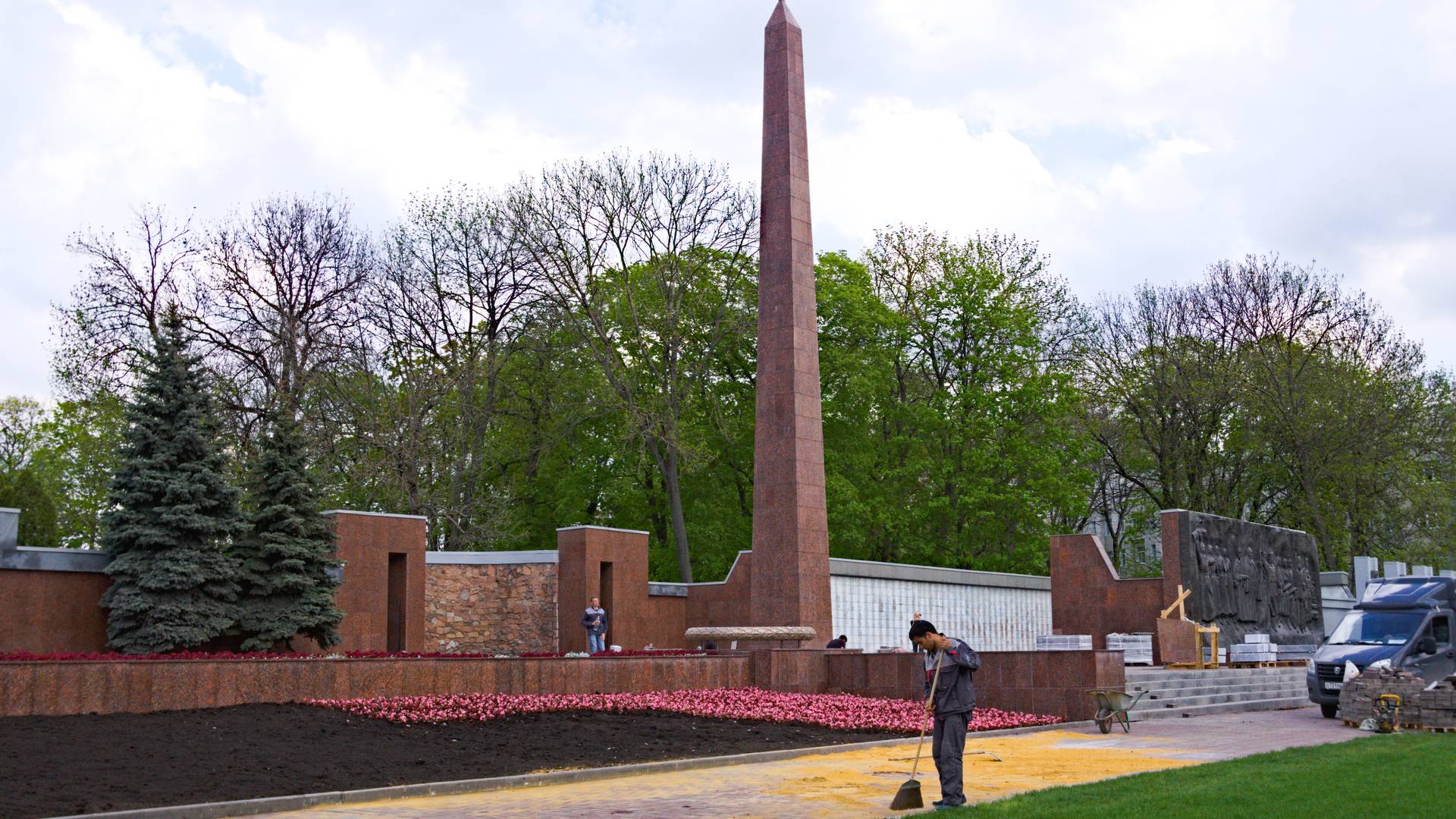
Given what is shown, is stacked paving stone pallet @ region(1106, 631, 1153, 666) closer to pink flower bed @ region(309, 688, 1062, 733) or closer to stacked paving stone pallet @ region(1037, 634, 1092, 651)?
stacked paving stone pallet @ region(1037, 634, 1092, 651)

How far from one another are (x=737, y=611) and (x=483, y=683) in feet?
46.3

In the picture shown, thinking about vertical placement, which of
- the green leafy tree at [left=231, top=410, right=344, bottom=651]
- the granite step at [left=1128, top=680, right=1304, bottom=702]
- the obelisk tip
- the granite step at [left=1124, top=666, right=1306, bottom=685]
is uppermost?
the obelisk tip

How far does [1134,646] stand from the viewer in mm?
27609

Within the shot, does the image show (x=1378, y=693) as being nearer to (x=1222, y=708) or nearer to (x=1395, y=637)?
(x=1395, y=637)

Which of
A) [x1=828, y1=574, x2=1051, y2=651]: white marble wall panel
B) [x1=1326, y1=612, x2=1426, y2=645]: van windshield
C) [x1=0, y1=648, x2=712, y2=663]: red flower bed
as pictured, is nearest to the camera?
[x1=0, y1=648, x2=712, y2=663]: red flower bed

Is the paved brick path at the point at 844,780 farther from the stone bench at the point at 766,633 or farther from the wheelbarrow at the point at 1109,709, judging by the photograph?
the stone bench at the point at 766,633

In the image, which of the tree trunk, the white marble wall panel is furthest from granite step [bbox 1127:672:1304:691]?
the tree trunk

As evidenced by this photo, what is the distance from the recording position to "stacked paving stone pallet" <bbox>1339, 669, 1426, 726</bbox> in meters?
18.2

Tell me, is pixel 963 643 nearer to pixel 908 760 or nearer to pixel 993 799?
pixel 993 799

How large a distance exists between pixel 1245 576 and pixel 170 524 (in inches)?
956

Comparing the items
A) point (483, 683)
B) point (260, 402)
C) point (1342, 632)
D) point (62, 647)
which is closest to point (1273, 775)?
point (483, 683)

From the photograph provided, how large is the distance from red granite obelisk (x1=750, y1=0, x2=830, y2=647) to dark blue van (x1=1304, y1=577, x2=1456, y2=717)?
8.69 meters

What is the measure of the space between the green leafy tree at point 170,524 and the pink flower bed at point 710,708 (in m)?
4.69

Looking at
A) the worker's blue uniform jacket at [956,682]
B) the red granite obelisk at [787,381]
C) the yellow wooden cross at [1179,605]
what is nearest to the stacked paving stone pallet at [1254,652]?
the yellow wooden cross at [1179,605]
